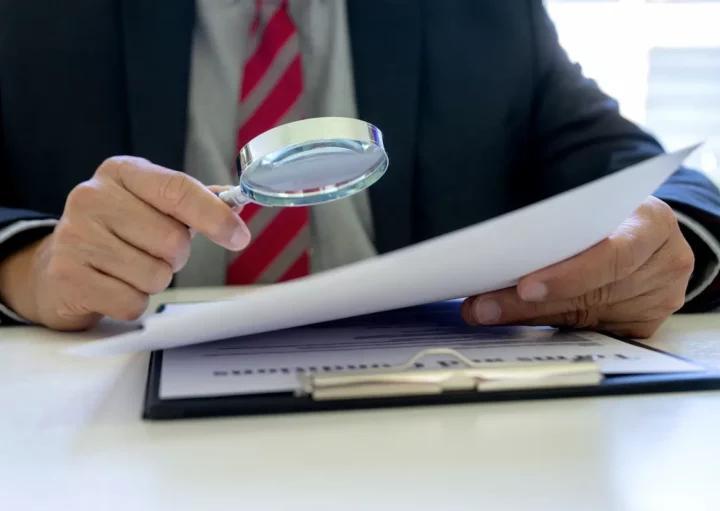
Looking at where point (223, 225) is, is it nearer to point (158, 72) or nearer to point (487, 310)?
point (487, 310)

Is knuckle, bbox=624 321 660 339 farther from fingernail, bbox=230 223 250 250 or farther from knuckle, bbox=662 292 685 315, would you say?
fingernail, bbox=230 223 250 250

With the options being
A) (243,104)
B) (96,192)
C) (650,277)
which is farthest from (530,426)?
(243,104)

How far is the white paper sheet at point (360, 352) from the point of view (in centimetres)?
37

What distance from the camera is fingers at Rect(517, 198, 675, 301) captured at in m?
0.46

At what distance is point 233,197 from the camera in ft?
1.65

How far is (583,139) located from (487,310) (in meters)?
0.59

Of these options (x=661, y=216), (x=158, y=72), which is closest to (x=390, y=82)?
(x=158, y=72)

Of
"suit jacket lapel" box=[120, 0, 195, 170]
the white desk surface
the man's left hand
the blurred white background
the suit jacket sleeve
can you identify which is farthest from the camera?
the blurred white background

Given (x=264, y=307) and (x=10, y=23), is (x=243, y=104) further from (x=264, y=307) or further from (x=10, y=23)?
(x=264, y=307)

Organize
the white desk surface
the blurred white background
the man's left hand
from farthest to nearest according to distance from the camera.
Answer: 1. the blurred white background
2. the man's left hand
3. the white desk surface

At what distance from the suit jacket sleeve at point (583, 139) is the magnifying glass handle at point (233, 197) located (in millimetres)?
484

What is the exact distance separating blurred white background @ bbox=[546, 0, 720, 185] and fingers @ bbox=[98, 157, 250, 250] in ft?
5.14

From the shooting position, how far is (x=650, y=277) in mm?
552

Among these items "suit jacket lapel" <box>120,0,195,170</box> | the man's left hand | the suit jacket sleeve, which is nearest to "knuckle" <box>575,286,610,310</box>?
the man's left hand
